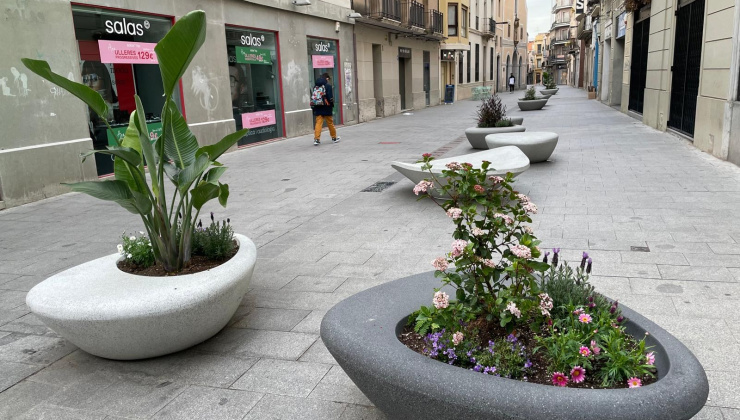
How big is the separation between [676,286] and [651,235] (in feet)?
4.53

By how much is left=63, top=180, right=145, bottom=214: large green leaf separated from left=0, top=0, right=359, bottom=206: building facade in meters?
5.86

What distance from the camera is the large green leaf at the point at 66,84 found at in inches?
118

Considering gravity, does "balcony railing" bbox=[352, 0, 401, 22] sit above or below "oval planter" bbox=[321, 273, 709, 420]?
Answer: above

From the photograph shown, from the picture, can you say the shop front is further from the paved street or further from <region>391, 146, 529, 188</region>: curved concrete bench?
<region>391, 146, 529, 188</region>: curved concrete bench

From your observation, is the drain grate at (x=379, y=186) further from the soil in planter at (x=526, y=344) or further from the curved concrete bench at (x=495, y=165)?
the soil in planter at (x=526, y=344)

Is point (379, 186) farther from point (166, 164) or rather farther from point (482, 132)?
point (166, 164)

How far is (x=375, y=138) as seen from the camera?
15531 mm

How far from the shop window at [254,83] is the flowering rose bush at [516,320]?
1200 cm

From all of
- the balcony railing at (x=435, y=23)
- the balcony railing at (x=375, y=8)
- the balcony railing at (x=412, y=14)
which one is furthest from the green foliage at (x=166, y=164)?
the balcony railing at (x=435, y=23)

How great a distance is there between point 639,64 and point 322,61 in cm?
1071

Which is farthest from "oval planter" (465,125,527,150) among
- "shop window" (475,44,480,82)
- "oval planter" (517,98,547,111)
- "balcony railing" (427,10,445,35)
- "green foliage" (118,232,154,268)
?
"shop window" (475,44,480,82)

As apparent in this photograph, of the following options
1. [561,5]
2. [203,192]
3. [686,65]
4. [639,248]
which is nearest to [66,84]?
[203,192]

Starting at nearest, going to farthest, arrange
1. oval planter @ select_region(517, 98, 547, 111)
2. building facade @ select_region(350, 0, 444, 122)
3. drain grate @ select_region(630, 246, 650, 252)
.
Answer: drain grate @ select_region(630, 246, 650, 252)
building facade @ select_region(350, 0, 444, 122)
oval planter @ select_region(517, 98, 547, 111)

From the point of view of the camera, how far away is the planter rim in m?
3.04
